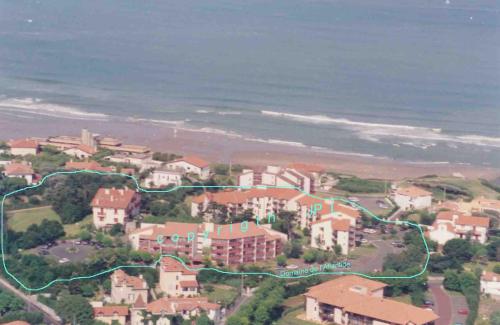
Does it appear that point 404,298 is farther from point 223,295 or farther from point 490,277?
point 223,295

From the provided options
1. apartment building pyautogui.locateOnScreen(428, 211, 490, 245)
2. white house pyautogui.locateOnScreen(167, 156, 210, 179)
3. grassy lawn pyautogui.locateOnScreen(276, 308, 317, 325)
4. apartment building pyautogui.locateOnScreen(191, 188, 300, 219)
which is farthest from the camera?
white house pyautogui.locateOnScreen(167, 156, 210, 179)

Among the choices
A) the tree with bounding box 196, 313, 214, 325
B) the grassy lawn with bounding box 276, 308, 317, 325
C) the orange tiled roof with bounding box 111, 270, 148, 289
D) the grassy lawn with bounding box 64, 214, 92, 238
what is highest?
the grassy lawn with bounding box 64, 214, 92, 238

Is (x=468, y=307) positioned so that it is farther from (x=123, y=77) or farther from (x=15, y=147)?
(x=123, y=77)

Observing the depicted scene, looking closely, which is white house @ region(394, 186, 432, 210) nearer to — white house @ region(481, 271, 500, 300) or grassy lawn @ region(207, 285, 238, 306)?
white house @ region(481, 271, 500, 300)

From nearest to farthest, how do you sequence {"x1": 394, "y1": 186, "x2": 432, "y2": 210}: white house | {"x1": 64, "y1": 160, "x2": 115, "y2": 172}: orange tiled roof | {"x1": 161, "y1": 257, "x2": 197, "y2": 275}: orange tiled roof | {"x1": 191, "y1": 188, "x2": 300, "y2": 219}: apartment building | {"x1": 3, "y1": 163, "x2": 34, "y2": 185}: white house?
{"x1": 161, "y1": 257, "x2": 197, "y2": 275}: orange tiled roof → {"x1": 191, "y1": 188, "x2": 300, "y2": 219}: apartment building → {"x1": 394, "y1": 186, "x2": 432, "y2": 210}: white house → {"x1": 3, "y1": 163, "x2": 34, "y2": 185}: white house → {"x1": 64, "y1": 160, "x2": 115, "y2": 172}: orange tiled roof

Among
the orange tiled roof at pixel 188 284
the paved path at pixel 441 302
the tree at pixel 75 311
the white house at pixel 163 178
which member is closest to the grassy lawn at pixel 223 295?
the orange tiled roof at pixel 188 284

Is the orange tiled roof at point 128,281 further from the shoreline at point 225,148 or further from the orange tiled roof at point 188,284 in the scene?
the shoreline at point 225,148

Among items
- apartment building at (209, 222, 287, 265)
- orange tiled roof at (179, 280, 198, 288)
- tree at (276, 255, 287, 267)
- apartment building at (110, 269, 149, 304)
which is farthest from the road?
tree at (276, 255, 287, 267)

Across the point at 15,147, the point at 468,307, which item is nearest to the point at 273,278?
the point at 468,307
